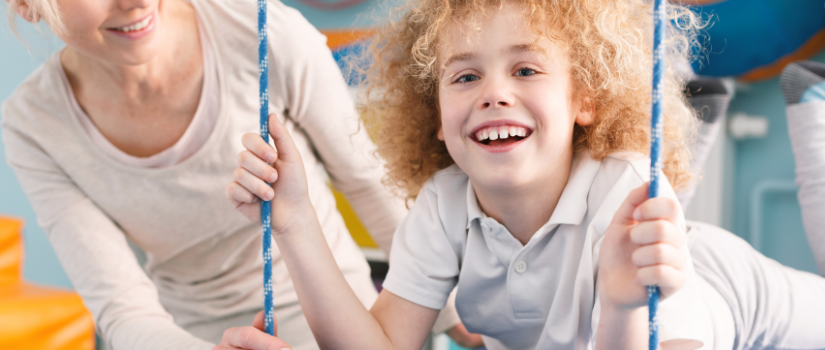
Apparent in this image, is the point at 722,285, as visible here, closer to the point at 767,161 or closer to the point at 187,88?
the point at 187,88

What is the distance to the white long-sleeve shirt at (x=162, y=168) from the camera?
2.35ft

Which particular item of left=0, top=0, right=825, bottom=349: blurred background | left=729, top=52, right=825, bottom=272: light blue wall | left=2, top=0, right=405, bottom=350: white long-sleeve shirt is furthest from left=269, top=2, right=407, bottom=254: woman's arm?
left=729, top=52, right=825, bottom=272: light blue wall

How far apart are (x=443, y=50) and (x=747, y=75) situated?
3.34 ft

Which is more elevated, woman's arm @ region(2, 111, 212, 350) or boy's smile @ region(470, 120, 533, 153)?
boy's smile @ region(470, 120, 533, 153)

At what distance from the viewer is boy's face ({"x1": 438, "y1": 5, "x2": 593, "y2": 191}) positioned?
0.57 metres

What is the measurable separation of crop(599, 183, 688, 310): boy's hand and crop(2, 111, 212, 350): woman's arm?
0.49 m

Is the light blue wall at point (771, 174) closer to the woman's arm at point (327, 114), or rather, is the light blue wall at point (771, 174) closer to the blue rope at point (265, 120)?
the woman's arm at point (327, 114)

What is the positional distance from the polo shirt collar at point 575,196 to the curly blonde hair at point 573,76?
0.05ft

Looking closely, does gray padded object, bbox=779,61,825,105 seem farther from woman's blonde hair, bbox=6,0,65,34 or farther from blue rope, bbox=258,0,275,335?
woman's blonde hair, bbox=6,0,65,34

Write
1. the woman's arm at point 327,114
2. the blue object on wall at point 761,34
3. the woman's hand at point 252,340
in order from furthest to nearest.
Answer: the blue object on wall at point 761,34
the woman's arm at point 327,114
the woman's hand at point 252,340

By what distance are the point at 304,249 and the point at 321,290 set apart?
44 millimetres

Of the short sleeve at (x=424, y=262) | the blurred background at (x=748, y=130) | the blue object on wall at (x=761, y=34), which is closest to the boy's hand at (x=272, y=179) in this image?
the short sleeve at (x=424, y=262)

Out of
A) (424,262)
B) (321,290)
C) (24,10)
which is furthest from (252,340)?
(24,10)

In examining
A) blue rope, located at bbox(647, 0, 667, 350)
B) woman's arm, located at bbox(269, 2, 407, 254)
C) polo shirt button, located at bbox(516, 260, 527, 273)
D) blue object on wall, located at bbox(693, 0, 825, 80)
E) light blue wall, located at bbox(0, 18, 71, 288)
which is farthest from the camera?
light blue wall, located at bbox(0, 18, 71, 288)
